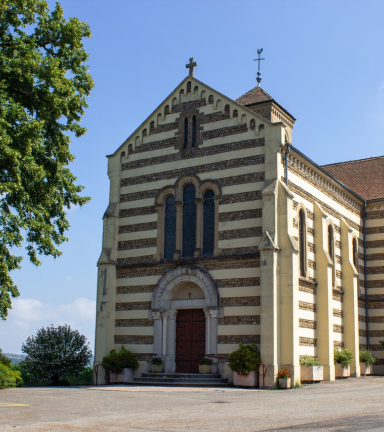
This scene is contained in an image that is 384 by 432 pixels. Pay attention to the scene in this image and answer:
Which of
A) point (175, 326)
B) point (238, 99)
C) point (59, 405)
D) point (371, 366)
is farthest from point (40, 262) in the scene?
point (371, 366)

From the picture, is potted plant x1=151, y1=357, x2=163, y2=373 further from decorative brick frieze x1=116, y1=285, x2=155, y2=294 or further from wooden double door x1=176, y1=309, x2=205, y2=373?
decorative brick frieze x1=116, y1=285, x2=155, y2=294

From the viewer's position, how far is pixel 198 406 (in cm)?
1524

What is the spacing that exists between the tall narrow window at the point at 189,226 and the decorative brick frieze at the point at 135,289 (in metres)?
2.18

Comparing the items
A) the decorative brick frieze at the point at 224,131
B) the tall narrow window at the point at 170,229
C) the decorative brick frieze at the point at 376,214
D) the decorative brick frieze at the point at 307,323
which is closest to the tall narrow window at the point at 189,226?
the tall narrow window at the point at 170,229

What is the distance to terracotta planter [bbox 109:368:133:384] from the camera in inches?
1018

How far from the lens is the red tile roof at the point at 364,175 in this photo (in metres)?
36.2

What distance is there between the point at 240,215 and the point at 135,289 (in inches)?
238

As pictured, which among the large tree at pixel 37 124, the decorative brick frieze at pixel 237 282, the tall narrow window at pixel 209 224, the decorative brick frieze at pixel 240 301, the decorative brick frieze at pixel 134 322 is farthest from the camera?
the decorative brick frieze at pixel 134 322

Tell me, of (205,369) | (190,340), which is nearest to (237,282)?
(190,340)

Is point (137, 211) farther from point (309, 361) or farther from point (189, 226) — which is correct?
point (309, 361)

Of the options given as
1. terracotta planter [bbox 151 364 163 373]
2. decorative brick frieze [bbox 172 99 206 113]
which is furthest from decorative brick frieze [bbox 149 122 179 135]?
terracotta planter [bbox 151 364 163 373]

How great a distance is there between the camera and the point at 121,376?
25.9 meters

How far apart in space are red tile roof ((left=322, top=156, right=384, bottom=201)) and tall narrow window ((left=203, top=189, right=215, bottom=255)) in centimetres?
1311

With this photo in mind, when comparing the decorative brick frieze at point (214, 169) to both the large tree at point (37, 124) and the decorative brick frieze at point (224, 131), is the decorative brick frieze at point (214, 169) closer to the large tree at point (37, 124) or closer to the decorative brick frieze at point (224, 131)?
the decorative brick frieze at point (224, 131)
